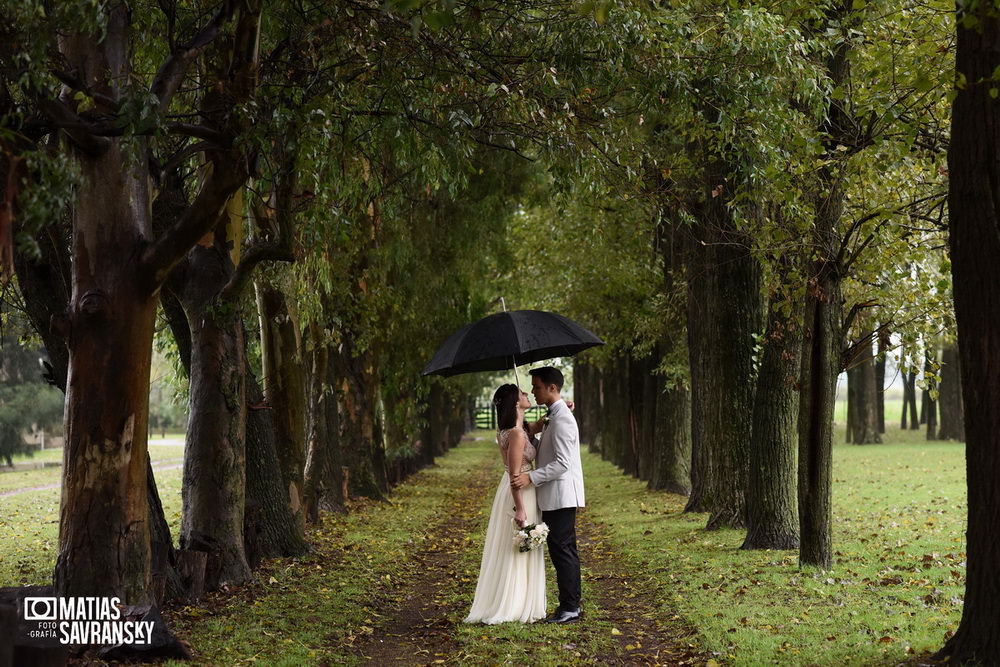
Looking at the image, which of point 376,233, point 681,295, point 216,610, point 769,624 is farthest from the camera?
point 681,295

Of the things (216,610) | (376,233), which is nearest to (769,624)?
(216,610)

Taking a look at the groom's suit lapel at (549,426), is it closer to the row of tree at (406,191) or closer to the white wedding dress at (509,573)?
the white wedding dress at (509,573)

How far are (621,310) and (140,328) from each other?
1714cm

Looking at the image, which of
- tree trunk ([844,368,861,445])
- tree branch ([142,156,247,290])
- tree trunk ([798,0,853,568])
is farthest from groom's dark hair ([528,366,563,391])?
tree trunk ([844,368,861,445])

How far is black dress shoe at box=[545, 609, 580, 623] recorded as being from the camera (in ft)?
30.3

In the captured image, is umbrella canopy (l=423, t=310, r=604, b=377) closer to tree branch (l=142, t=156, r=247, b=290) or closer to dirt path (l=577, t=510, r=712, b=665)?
tree branch (l=142, t=156, r=247, b=290)

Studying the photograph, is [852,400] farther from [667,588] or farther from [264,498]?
[264,498]

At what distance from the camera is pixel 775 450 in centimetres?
1324

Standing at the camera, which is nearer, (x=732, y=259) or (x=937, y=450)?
(x=732, y=259)

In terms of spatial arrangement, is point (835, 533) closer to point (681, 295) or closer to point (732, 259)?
point (732, 259)

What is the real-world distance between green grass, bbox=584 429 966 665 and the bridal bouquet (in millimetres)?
1515

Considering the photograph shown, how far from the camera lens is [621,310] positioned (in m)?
24.2

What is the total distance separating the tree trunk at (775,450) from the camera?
43.0ft

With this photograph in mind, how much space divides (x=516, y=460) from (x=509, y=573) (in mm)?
1021
